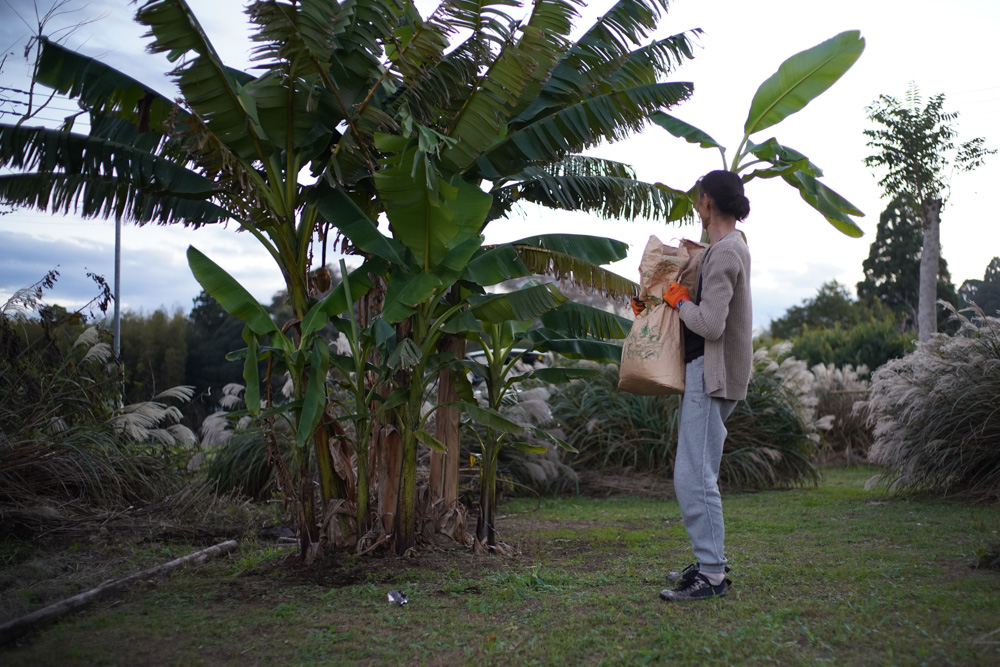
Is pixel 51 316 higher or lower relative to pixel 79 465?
higher

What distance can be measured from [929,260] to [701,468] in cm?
1573

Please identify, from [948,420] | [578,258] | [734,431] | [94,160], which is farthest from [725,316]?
[734,431]

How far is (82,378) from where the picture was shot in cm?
770

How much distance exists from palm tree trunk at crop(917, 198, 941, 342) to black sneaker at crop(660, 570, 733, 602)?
14946 mm

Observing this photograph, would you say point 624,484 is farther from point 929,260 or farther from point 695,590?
point 929,260

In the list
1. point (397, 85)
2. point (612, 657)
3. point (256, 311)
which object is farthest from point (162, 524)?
point (612, 657)

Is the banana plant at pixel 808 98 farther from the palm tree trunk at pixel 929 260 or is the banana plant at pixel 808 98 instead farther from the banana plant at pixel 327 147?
the palm tree trunk at pixel 929 260

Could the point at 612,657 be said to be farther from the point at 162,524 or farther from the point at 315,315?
the point at 162,524

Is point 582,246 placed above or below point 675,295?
above

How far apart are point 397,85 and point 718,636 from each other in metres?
4.32

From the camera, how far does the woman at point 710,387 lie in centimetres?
363

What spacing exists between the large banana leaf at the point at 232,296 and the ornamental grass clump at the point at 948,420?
6369 mm

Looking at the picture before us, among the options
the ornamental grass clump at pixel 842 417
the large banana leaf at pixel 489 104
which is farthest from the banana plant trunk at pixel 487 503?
the ornamental grass clump at pixel 842 417

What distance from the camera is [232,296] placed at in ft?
15.0
